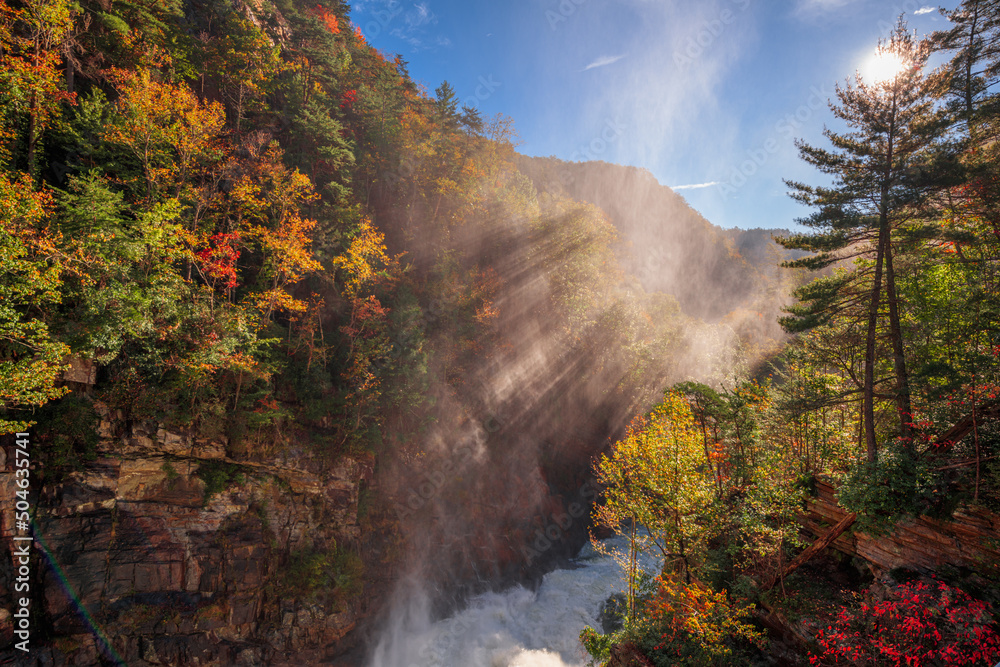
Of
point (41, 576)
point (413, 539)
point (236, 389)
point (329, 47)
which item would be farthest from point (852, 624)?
point (329, 47)

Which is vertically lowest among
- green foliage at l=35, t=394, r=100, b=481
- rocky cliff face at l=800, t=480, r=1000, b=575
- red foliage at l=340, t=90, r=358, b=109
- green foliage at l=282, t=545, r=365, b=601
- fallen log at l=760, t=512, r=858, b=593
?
green foliage at l=282, t=545, r=365, b=601

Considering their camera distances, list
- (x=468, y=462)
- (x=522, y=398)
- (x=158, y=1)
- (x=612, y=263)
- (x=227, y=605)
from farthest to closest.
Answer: (x=612, y=263)
(x=522, y=398)
(x=468, y=462)
(x=158, y=1)
(x=227, y=605)

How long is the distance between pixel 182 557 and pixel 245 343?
7768 mm

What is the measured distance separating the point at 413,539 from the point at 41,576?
13.7 meters

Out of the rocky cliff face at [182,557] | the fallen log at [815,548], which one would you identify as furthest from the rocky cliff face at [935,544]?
the rocky cliff face at [182,557]

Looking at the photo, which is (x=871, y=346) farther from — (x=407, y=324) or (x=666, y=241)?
(x=666, y=241)

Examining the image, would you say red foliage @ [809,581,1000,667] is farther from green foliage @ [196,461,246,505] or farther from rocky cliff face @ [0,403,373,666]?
green foliage @ [196,461,246,505]

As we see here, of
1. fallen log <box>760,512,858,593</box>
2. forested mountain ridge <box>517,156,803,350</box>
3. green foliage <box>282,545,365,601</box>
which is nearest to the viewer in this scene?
fallen log <box>760,512,858,593</box>

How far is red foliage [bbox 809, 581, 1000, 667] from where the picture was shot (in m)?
7.12

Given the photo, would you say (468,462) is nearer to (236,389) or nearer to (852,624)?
(236,389)

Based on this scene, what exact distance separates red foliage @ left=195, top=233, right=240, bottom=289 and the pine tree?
66.9ft

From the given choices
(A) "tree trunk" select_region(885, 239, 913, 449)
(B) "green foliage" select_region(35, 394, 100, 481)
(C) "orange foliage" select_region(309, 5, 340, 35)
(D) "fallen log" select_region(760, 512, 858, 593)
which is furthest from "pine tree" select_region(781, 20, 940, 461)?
(C) "orange foliage" select_region(309, 5, 340, 35)

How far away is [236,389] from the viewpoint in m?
14.5

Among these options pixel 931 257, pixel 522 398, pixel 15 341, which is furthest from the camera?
pixel 522 398
